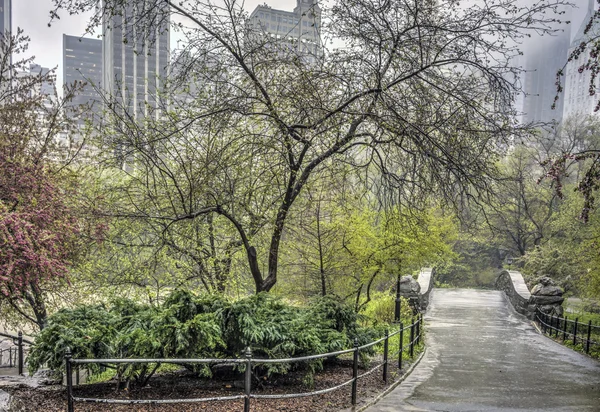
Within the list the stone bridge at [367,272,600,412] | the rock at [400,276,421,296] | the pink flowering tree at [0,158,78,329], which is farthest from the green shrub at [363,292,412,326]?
the pink flowering tree at [0,158,78,329]

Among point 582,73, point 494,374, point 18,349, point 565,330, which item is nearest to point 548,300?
point 565,330

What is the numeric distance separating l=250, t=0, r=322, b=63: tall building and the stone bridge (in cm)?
589

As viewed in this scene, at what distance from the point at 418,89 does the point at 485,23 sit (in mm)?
1434

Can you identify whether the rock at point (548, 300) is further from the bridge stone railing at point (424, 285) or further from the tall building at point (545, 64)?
the tall building at point (545, 64)

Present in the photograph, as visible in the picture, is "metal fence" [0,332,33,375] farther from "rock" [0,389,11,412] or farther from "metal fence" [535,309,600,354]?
"metal fence" [535,309,600,354]

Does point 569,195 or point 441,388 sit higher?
point 569,195

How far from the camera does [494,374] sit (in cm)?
1095

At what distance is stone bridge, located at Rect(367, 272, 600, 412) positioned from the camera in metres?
8.34

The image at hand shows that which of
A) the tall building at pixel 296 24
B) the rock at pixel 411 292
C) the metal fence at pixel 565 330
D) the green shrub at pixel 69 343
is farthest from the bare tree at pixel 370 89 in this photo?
the rock at pixel 411 292

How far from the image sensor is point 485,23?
29.5 feet

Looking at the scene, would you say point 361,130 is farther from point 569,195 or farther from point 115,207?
point 569,195

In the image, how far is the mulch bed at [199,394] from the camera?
7352 millimetres

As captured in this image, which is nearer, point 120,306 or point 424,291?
point 120,306

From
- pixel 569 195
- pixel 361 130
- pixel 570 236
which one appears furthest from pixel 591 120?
pixel 361 130
